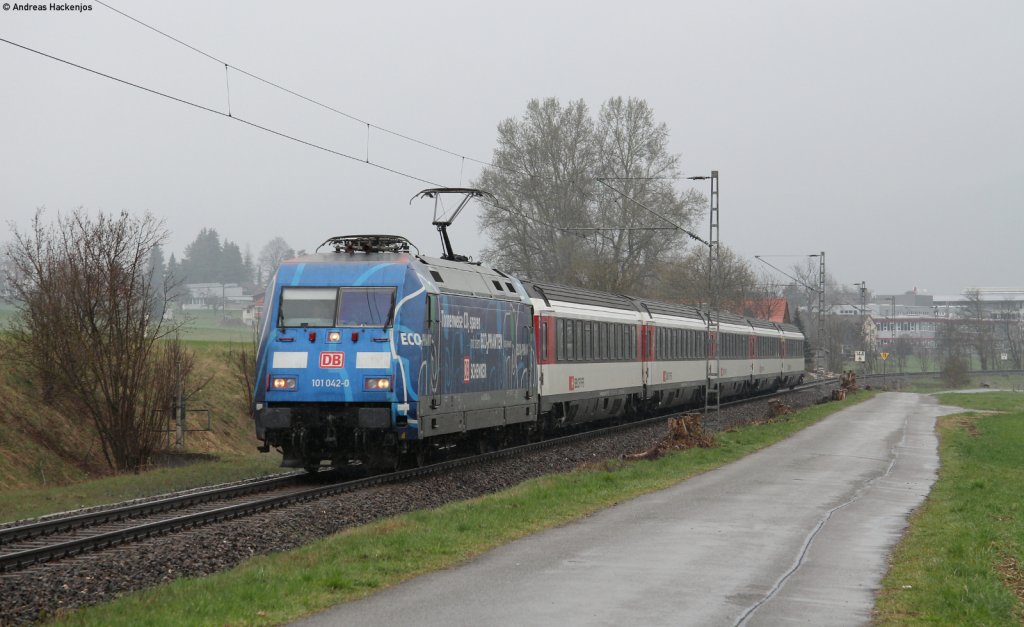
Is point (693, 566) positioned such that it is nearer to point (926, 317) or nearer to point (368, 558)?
point (368, 558)

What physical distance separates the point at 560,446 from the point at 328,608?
57.2ft

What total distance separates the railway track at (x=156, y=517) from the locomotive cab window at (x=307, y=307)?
2505mm

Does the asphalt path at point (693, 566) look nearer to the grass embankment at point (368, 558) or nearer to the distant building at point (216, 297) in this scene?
the grass embankment at point (368, 558)

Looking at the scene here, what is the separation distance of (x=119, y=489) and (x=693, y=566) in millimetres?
11647

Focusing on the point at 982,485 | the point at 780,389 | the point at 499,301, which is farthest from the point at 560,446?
the point at 780,389

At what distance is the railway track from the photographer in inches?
453

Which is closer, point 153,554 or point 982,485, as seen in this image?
point 153,554

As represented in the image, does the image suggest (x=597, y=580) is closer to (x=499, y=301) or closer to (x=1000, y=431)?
(x=499, y=301)

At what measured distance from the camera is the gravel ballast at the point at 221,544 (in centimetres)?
938

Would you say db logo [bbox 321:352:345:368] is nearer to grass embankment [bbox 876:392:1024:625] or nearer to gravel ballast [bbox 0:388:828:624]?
gravel ballast [bbox 0:388:828:624]

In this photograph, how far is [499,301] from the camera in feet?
73.4

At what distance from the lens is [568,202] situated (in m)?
57.9

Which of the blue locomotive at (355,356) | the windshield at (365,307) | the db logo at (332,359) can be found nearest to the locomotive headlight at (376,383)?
the blue locomotive at (355,356)

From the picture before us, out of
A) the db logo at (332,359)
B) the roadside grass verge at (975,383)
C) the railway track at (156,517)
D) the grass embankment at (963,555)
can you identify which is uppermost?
the db logo at (332,359)
